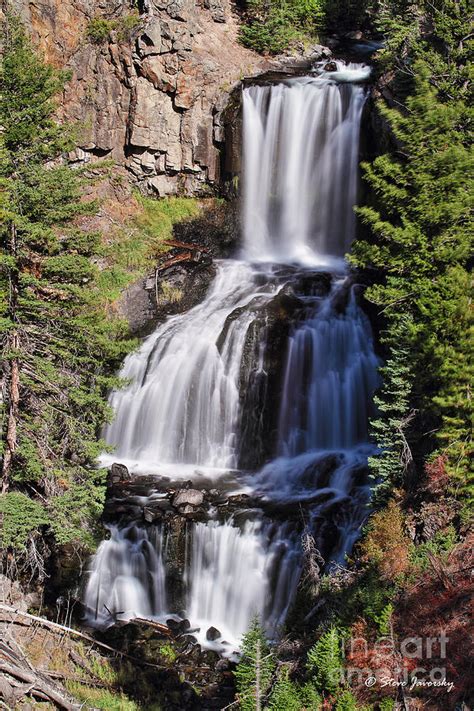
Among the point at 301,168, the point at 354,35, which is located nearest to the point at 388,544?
the point at 301,168

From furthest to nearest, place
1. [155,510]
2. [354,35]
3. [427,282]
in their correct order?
[354,35] < [155,510] < [427,282]

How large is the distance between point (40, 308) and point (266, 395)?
7.58 meters

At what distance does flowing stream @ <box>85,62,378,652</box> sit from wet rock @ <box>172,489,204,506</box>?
24.6 inches

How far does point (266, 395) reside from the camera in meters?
18.7

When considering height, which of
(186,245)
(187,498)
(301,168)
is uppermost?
(301,168)

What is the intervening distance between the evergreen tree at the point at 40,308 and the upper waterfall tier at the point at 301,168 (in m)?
12.8

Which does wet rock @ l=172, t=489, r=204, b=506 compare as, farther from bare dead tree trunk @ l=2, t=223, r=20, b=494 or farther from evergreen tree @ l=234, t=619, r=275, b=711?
evergreen tree @ l=234, t=619, r=275, b=711

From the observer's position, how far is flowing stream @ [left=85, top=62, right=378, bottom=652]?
48.1ft

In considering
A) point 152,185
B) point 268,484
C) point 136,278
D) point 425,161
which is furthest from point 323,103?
point 268,484

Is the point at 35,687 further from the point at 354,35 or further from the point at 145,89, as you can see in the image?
the point at 354,35

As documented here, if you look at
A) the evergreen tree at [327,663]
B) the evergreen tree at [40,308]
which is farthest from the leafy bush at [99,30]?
the evergreen tree at [327,663]

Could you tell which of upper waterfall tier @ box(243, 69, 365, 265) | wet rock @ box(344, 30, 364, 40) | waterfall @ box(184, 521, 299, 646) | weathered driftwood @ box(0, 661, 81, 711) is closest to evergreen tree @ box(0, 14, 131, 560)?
waterfall @ box(184, 521, 299, 646)

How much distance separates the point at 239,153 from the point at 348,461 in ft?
45.2

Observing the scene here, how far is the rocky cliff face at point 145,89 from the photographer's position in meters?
25.5
